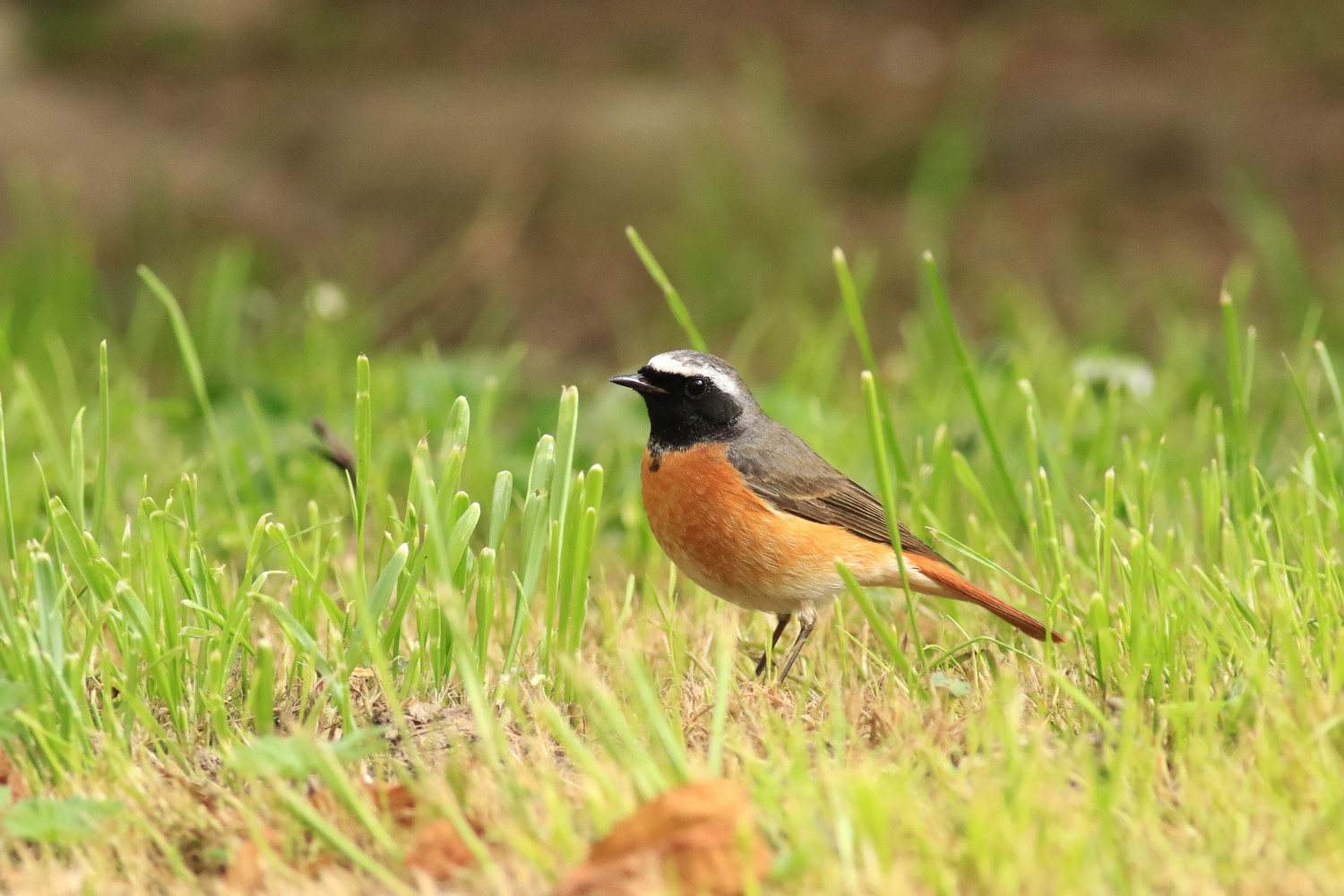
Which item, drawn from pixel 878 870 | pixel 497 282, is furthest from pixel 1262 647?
pixel 497 282

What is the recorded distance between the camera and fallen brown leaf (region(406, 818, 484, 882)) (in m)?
2.54

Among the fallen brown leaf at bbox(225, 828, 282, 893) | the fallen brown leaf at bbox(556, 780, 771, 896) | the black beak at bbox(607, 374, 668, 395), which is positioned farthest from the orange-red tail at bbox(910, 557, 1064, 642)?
the fallen brown leaf at bbox(225, 828, 282, 893)

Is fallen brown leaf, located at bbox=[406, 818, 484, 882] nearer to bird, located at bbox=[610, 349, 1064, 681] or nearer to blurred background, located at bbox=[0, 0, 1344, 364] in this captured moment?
bird, located at bbox=[610, 349, 1064, 681]

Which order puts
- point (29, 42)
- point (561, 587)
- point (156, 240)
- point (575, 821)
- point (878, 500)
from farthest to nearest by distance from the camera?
point (29, 42) < point (156, 240) < point (878, 500) < point (561, 587) < point (575, 821)

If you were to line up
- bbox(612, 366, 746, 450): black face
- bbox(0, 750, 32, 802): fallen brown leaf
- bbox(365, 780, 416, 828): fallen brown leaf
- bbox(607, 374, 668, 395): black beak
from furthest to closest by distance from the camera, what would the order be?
bbox(612, 366, 746, 450): black face
bbox(607, 374, 668, 395): black beak
bbox(0, 750, 32, 802): fallen brown leaf
bbox(365, 780, 416, 828): fallen brown leaf

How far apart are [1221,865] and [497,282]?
20.2ft

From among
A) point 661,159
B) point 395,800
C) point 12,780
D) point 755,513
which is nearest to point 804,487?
point 755,513

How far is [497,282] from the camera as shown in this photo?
26.7ft

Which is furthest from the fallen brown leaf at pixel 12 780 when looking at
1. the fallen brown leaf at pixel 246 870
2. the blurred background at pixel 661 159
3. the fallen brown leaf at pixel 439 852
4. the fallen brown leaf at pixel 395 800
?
the blurred background at pixel 661 159

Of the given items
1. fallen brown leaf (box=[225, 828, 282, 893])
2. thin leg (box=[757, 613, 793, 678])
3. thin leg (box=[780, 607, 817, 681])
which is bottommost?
thin leg (box=[757, 613, 793, 678])

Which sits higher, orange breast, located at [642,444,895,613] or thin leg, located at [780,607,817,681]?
orange breast, located at [642,444,895,613]

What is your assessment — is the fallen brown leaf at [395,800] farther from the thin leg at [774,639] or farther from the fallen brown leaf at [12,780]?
the thin leg at [774,639]

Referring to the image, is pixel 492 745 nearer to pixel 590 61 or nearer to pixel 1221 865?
pixel 1221 865

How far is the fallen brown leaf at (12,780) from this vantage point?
9.39 ft
